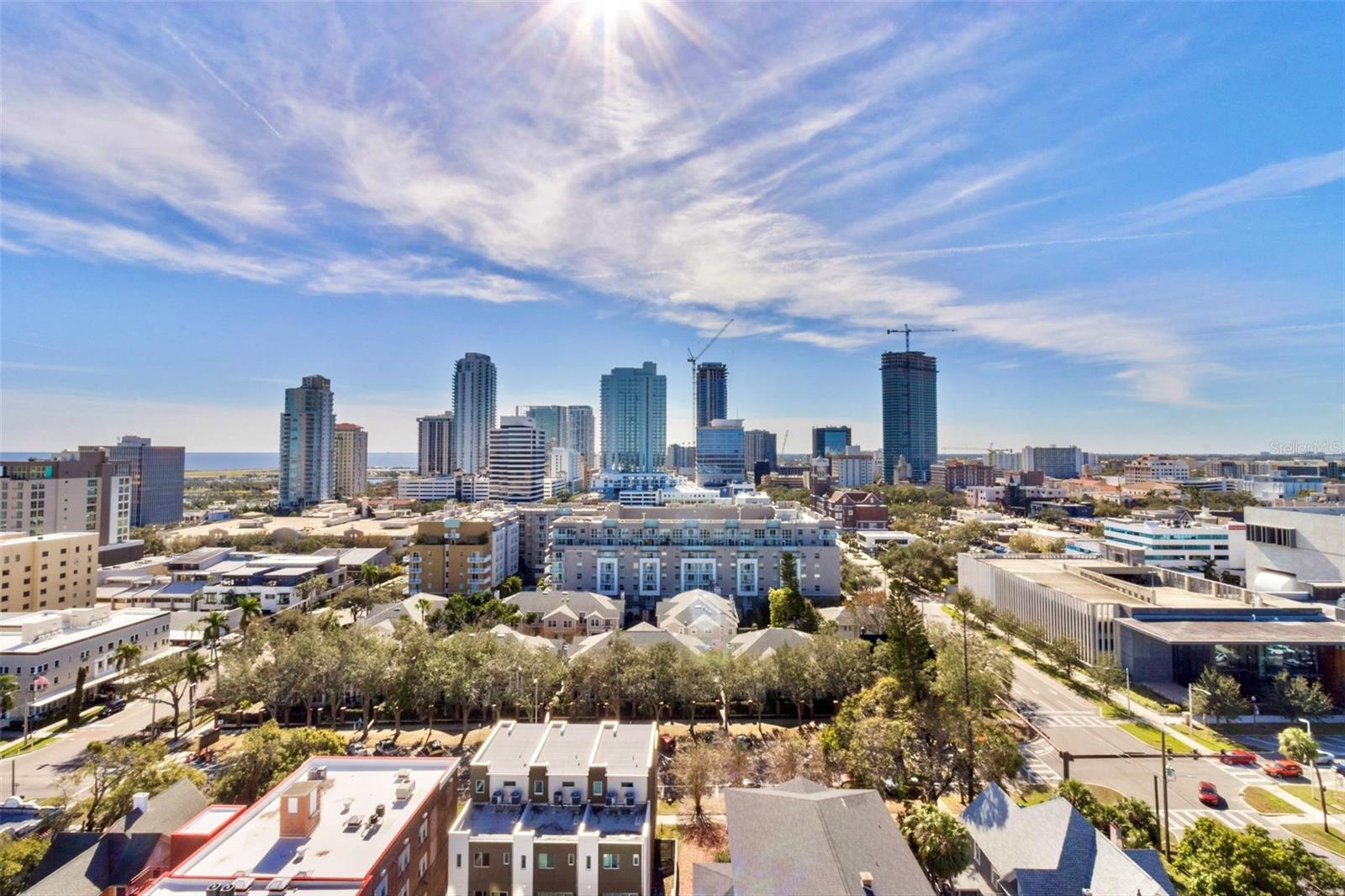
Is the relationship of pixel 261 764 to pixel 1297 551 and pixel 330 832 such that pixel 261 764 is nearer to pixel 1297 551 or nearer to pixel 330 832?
pixel 330 832

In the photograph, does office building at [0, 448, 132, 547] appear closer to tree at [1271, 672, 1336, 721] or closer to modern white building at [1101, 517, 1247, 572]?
tree at [1271, 672, 1336, 721]

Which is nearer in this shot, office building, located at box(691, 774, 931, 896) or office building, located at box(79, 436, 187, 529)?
office building, located at box(691, 774, 931, 896)

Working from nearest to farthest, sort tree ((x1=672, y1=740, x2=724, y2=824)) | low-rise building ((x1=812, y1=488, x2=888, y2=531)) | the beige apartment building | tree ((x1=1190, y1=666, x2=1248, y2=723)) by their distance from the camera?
tree ((x1=672, y1=740, x2=724, y2=824)) < tree ((x1=1190, y1=666, x2=1248, y2=723)) < the beige apartment building < low-rise building ((x1=812, y1=488, x2=888, y2=531))

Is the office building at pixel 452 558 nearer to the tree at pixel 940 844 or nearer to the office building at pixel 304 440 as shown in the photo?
the tree at pixel 940 844

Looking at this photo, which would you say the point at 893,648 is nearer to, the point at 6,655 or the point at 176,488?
the point at 6,655

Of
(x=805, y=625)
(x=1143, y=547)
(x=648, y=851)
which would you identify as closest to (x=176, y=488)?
(x=805, y=625)

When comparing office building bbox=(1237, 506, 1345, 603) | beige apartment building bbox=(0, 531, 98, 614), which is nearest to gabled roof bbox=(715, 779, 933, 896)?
office building bbox=(1237, 506, 1345, 603)
